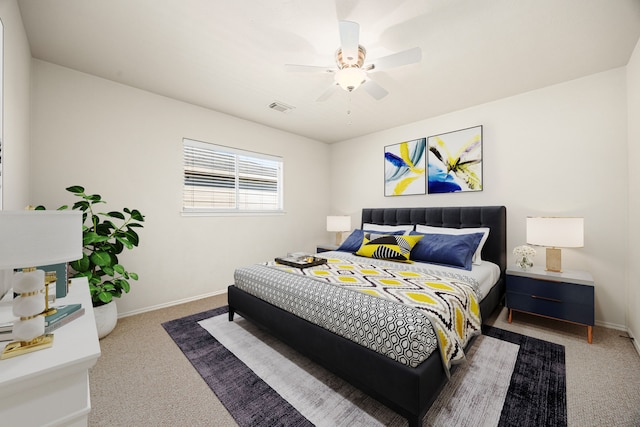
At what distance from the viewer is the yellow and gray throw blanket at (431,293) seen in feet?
5.10

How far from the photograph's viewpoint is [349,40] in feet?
5.91

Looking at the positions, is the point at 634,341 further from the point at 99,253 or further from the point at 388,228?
the point at 99,253

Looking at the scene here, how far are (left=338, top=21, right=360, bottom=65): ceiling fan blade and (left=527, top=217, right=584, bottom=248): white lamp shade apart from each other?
7.75 ft

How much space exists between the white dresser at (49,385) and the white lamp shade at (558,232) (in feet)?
11.1

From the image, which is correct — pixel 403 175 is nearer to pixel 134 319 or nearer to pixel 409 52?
pixel 409 52

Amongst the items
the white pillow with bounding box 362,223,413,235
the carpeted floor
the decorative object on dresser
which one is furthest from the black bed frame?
the white pillow with bounding box 362,223,413,235

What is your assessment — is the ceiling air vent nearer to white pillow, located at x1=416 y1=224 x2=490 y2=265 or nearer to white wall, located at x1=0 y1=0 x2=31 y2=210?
white wall, located at x1=0 y1=0 x2=31 y2=210

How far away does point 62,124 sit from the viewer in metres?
2.59

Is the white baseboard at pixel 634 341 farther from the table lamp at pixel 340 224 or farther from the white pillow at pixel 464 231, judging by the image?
the table lamp at pixel 340 224

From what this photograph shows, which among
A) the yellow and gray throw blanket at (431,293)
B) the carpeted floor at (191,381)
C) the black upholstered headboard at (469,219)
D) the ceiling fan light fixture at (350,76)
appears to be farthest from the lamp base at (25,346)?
the black upholstered headboard at (469,219)

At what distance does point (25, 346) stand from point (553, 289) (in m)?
3.56

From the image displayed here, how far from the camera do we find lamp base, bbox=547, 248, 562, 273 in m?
2.62

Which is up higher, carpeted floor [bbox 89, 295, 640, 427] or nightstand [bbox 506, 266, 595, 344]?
nightstand [bbox 506, 266, 595, 344]

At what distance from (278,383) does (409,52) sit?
2.51 meters
